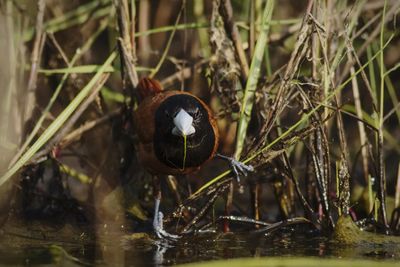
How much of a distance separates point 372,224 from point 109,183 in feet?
4.63

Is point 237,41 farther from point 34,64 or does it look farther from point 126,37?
point 34,64

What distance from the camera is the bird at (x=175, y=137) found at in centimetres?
372

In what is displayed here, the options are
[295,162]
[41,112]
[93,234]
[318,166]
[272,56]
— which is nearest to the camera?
[318,166]

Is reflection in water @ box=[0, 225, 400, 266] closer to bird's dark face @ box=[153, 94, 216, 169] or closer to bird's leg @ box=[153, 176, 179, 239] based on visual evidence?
bird's leg @ box=[153, 176, 179, 239]

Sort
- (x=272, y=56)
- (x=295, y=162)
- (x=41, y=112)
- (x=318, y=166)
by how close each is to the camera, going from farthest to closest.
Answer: (x=272, y=56) → (x=295, y=162) → (x=41, y=112) → (x=318, y=166)

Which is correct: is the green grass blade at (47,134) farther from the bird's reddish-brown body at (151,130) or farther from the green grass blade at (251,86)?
the green grass blade at (251,86)

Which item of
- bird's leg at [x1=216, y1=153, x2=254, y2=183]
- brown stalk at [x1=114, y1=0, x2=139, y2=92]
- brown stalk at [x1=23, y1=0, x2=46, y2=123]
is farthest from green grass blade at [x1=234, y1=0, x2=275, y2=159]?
→ brown stalk at [x1=23, y1=0, x2=46, y2=123]

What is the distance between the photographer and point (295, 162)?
15.1ft

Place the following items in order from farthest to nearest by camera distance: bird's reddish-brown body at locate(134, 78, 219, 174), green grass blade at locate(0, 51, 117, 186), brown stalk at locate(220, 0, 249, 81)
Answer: brown stalk at locate(220, 0, 249, 81), bird's reddish-brown body at locate(134, 78, 219, 174), green grass blade at locate(0, 51, 117, 186)

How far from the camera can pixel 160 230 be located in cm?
373

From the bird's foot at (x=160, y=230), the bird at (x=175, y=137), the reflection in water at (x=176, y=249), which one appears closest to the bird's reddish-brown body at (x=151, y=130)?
the bird at (x=175, y=137)

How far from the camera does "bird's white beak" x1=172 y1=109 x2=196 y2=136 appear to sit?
3.62 metres

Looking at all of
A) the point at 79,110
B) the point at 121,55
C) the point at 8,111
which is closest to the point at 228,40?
the point at 121,55

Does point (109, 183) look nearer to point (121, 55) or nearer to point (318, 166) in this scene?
point (121, 55)
